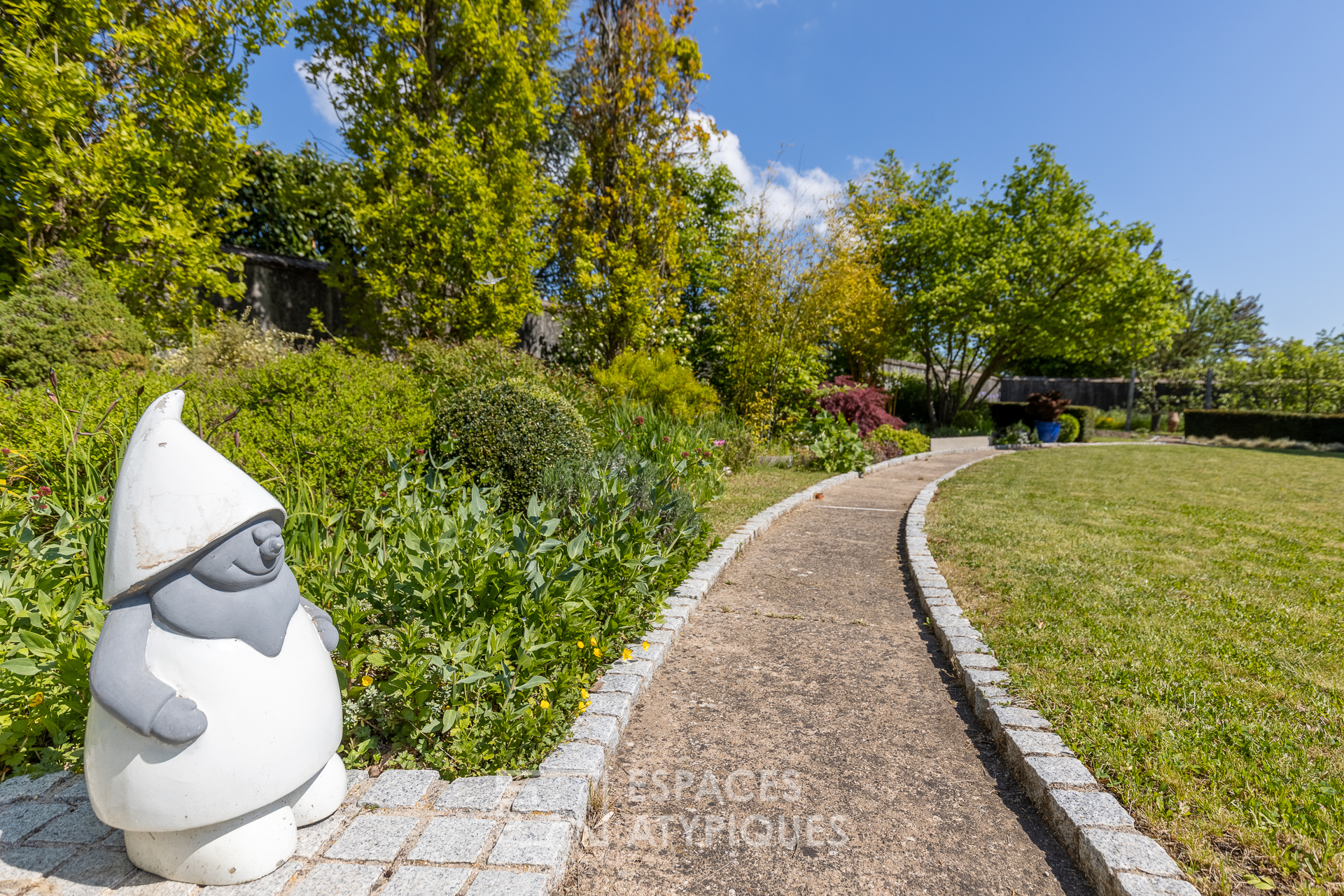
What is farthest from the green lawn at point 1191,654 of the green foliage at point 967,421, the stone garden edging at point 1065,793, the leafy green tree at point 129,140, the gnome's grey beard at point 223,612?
the green foliage at point 967,421

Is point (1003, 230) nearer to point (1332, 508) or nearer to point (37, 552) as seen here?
point (1332, 508)

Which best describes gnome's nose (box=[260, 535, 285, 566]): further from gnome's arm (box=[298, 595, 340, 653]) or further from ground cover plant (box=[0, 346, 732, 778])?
ground cover plant (box=[0, 346, 732, 778])

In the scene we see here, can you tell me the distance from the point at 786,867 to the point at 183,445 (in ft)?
6.92

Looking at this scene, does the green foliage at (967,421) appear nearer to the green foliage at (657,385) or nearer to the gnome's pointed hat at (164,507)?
the green foliage at (657,385)

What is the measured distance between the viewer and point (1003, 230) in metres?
16.7

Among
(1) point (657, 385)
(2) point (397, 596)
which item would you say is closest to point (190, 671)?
(2) point (397, 596)

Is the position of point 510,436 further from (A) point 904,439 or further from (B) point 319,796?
(A) point 904,439

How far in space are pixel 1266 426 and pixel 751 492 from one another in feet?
67.7

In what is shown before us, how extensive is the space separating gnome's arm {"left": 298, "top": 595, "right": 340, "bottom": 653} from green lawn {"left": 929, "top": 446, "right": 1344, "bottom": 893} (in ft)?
8.55

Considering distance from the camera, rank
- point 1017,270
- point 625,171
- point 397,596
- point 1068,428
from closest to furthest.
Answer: point 397,596 → point 625,171 → point 1017,270 → point 1068,428

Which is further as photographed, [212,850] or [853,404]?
[853,404]

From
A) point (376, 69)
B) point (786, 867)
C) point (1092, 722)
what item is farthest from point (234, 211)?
point (1092, 722)

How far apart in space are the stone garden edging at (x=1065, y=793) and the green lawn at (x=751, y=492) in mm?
2313

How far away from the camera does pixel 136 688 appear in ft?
4.65
